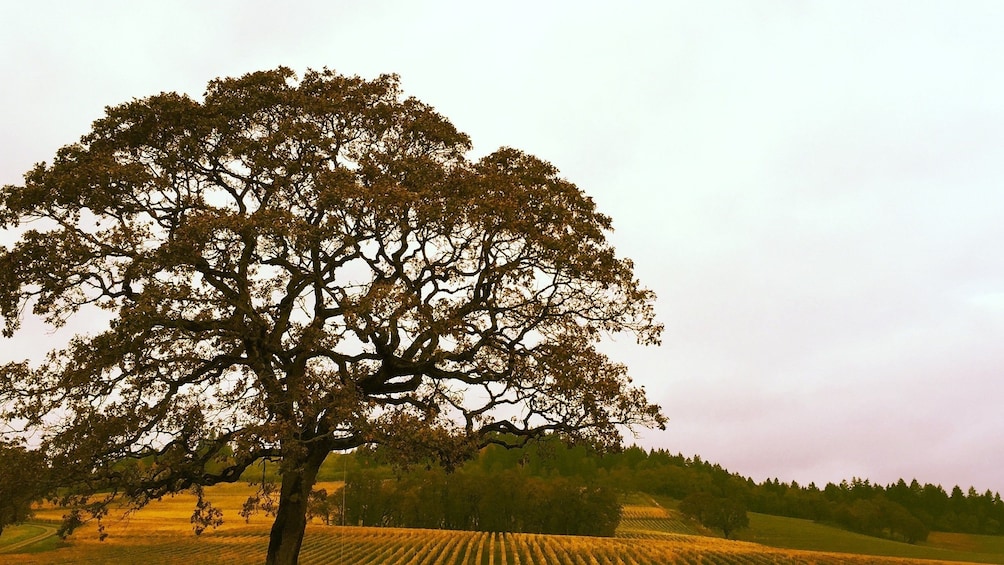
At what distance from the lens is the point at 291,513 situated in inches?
819

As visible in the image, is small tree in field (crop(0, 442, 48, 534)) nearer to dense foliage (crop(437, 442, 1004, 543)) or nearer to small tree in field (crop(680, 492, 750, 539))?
small tree in field (crop(680, 492, 750, 539))

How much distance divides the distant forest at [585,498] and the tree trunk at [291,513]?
3094 cm

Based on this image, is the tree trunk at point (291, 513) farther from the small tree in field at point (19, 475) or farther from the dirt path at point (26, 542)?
the dirt path at point (26, 542)

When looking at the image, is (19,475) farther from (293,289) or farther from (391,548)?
(391,548)

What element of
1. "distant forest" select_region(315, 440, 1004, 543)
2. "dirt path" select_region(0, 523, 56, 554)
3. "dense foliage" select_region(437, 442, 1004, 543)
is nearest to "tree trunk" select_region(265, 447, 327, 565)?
"distant forest" select_region(315, 440, 1004, 543)

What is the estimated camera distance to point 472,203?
19.9m

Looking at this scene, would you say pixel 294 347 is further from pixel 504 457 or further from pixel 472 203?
pixel 504 457

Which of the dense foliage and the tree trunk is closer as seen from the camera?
the tree trunk

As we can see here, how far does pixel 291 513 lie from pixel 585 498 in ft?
282

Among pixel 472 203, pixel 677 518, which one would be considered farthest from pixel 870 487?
pixel 472 203

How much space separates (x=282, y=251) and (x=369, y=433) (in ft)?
21.2

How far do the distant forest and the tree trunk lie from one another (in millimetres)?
30941

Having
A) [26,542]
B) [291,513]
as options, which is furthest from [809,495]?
[291,513]

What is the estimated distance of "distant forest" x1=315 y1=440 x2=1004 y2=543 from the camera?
101 m
